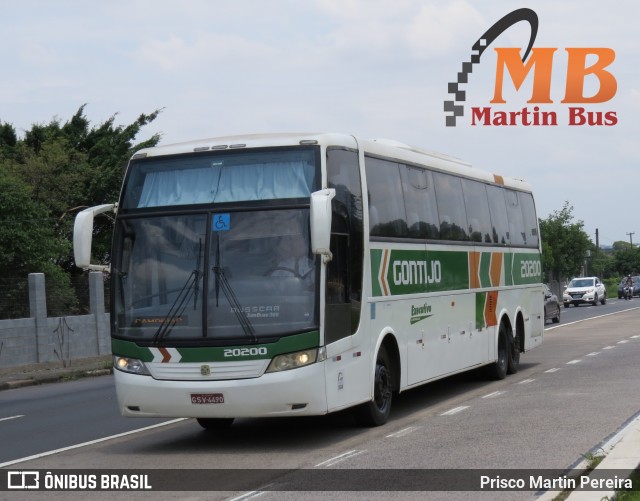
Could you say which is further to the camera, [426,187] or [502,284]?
[502,284]

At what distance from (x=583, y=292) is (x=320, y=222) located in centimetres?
5331

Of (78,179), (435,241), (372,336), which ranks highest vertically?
(78,179)

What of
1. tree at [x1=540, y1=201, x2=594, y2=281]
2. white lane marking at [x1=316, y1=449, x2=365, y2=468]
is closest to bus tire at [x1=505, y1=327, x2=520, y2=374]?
white lane marking at [x1=316, y1=449, x2=365, y2=468]

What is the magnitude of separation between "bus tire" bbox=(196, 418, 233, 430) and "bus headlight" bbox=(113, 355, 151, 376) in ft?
5.65

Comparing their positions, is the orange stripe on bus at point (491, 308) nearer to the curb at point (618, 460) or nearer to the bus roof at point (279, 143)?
the bus roof at point (279, 143)

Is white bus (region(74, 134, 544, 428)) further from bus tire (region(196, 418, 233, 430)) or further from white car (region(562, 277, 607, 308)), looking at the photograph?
white car (region(562, 277, 607, 308))

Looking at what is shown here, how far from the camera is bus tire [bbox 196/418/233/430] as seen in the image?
1355 centimetres

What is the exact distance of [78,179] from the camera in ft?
154

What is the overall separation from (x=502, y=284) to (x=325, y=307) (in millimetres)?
8346

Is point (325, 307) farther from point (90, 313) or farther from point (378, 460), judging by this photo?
point (90, 313)

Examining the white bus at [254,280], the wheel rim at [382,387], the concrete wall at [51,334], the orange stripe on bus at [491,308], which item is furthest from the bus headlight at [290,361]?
the concrete wall at [51,334]

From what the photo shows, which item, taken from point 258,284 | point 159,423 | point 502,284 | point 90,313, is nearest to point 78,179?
point 90,313

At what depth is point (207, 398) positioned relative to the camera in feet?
37.9

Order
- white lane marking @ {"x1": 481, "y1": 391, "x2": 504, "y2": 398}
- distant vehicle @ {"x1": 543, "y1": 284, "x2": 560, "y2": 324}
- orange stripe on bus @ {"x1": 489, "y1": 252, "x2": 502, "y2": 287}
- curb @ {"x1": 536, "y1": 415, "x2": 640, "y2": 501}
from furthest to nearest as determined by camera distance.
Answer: distant vehicle @ {"x1": 543, "y1": 284, "x2": 560, "y2": 324} < orange stripe on bus @ {"x1": 489, "y1": 252, "x2": 502, "y2": 287} < white lane marking @ {"x1": 481, "y1": 391, "x2": 504, "y2": 398} < curb @ {"x1": 536, "y1": 415, "x2": 640, "y2": 501}
